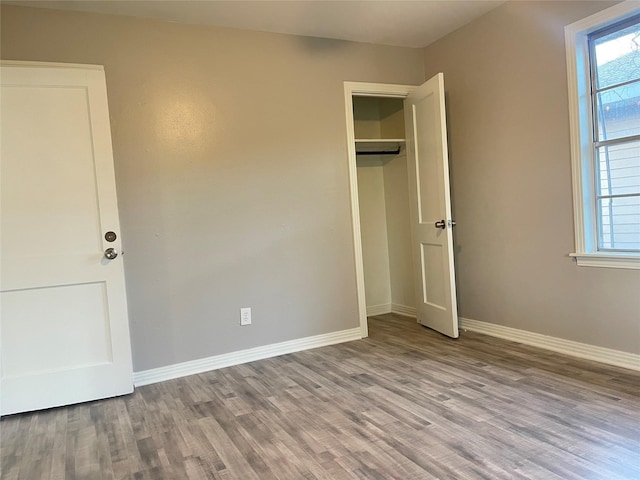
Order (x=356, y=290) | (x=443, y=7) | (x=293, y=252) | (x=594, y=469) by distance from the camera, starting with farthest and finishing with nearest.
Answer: (x=356, y=290) < (x=293, y=252) < (x=443, y=7) < (x=594, y=469)

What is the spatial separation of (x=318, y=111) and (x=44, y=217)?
208 cm

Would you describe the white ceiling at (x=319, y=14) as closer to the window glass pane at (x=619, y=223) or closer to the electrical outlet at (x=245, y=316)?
the window glass pane at (x=619, y=223)

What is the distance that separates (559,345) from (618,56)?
73.0 inches

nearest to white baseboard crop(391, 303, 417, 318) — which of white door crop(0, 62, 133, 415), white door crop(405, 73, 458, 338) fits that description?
white door crop(405, 73, 458, 338)

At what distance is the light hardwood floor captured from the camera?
182 centimetres

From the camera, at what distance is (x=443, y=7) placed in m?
3.22

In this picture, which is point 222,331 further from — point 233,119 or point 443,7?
point 443,7

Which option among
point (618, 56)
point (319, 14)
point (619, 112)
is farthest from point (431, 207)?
point (319, 14)

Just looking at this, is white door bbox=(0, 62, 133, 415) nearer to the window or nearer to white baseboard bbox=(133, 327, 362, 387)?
white baseboard bbox=(133, 327, 362, 387)

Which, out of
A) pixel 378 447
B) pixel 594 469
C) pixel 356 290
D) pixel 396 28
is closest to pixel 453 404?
pixel 378 447

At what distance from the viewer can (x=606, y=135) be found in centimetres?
277

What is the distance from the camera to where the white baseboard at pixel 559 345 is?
2.69m

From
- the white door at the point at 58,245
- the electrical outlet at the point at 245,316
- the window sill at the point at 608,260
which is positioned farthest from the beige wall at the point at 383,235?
the white door at the point at 58,245

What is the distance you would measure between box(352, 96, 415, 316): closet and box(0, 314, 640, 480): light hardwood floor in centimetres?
149
